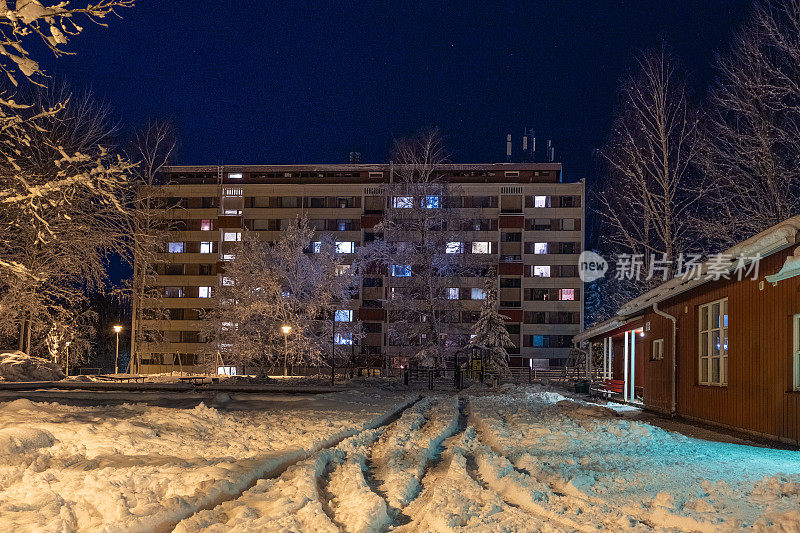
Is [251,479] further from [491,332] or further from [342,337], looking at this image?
[342,337]

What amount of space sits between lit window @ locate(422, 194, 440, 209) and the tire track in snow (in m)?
34.1

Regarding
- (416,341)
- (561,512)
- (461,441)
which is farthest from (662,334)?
(416,341)

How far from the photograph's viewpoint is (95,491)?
6.88 metres

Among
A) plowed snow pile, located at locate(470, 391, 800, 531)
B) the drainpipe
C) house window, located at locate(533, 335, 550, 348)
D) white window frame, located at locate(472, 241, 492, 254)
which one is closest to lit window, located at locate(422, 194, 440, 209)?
white window frame, located at locate(472, 241, 492, 254)

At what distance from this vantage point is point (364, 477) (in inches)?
360

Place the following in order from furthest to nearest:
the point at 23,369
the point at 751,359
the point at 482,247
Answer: the point at 482,247 < the point at 23,369 < the point at 751,359

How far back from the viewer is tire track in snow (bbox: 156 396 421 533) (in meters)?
6.40

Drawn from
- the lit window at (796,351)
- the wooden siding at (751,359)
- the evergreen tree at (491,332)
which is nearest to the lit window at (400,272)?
the evergreen tree at (491,332)

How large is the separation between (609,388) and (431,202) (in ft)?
74.8

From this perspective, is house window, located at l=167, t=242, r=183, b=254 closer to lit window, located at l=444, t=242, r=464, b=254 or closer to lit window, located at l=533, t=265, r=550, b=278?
lit window, located at l=444, t=242, r=464, b=254

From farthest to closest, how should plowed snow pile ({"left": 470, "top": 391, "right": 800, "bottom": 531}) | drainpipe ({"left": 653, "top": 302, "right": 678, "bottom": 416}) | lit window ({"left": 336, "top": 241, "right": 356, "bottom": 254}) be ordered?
lit window ({"left": 336, "top": 241, "right": 356, "bottom": 254}) → drainpipe ({"left": 653, "top": 302, "right": 678, "bottom": 416}) → plowed snow pile ({"left": 470, "top": 391, "right": 800, "bottom": 531})

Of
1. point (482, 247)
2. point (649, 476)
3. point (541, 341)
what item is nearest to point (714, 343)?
point (649, 476)

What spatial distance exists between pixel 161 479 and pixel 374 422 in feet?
30.4

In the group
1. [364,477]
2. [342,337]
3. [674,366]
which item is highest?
[674,366]
